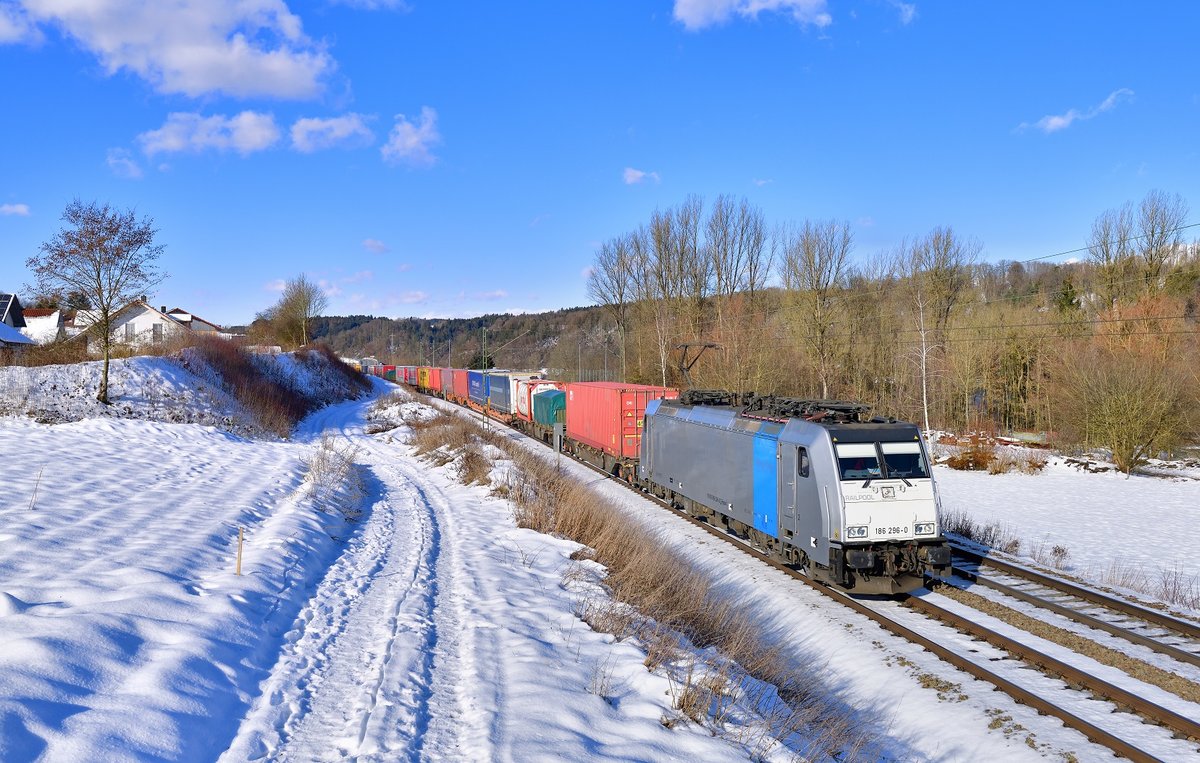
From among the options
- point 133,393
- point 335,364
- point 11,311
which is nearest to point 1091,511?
point 133,393

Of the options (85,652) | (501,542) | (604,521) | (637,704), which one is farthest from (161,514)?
(637,704)

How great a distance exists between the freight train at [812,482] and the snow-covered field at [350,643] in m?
0.80

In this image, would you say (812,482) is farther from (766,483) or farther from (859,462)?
(766,483)

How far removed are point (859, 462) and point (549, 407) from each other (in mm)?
22209

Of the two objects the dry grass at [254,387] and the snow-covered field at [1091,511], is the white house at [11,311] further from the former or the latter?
the snow-covered field at [1091,511]

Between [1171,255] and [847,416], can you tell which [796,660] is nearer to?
[847,416]

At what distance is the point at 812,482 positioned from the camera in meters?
10.8

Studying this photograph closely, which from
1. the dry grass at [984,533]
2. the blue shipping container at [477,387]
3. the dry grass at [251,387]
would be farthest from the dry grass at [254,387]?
the dry grass at [984,533]

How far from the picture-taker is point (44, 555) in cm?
807

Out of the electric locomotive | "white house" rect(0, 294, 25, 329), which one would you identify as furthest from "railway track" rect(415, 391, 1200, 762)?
"white house" rect(0, 294, 25, 329)

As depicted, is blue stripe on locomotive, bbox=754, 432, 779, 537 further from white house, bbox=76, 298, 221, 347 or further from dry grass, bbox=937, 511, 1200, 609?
white house, bbox=76, 298, 221, 347

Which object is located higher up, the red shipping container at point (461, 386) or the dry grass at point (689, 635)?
the red shipping container at point (461, 386)

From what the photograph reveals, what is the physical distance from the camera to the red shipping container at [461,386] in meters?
54.0

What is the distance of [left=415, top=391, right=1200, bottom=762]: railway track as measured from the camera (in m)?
6.59
